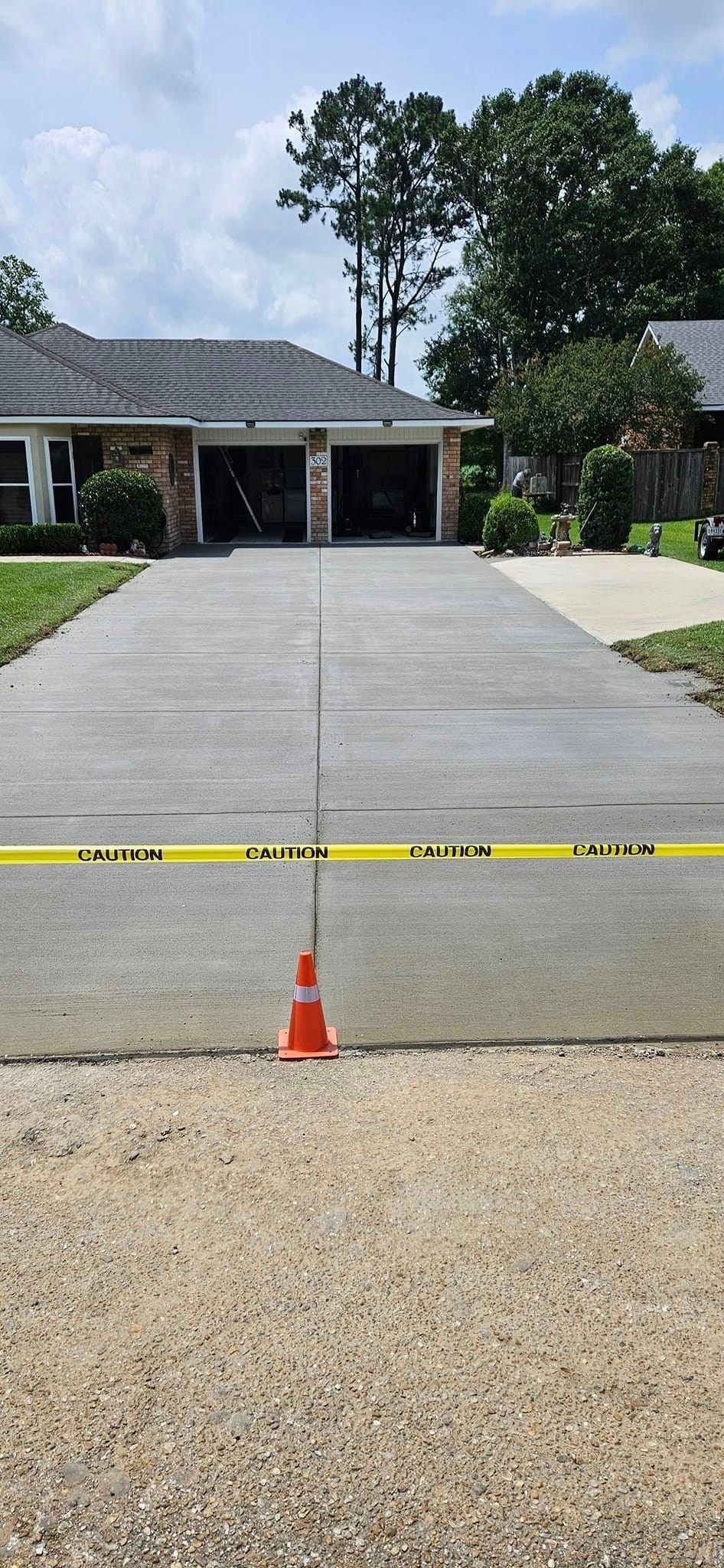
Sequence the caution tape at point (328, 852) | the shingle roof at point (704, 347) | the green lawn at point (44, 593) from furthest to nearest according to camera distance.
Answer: the shingle roof at point (704, 347) < the green lawn at point (44, 593) < the caution tape at point (328, 852)

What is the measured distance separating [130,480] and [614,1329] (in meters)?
22.0

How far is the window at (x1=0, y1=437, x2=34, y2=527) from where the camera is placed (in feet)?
77.4

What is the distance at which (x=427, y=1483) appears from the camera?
2516 millimetres

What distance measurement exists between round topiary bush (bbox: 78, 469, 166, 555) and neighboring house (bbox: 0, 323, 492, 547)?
1.05 metres

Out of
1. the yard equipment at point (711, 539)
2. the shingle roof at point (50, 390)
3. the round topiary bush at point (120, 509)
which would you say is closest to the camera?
the yard equipment at point (711, 539)

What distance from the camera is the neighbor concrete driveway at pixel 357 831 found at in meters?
4.78

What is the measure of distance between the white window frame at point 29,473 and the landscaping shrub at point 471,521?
10.1m

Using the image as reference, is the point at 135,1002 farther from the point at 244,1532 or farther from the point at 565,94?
the point at 565,94

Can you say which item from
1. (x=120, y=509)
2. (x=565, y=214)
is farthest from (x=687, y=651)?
(x=565, y=214)

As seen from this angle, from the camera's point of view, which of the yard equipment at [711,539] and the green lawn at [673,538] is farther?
the green lawn at [673,538]

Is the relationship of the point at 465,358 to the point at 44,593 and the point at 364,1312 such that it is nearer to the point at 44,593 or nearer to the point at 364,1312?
the point at 44,593

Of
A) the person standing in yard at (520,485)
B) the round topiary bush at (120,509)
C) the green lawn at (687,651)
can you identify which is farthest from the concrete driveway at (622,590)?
the round topiary bush at (120,509)

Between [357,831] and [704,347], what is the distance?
31528 millimetres

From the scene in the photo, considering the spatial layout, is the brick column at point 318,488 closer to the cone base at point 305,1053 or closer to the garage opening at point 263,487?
the garage opening at point 263,487
